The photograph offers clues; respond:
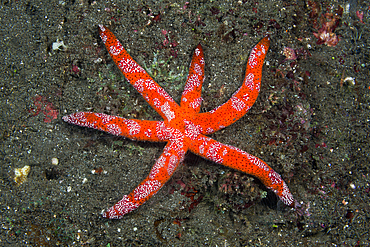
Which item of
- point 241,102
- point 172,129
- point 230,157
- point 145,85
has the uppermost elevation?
point 241,102

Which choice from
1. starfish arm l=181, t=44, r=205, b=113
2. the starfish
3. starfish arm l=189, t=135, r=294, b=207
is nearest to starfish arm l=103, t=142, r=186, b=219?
the starfish

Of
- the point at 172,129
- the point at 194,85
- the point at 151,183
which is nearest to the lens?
the point at 151,183

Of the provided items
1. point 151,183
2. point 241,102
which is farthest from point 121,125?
point 241,102

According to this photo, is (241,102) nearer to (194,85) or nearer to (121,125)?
(194,85)

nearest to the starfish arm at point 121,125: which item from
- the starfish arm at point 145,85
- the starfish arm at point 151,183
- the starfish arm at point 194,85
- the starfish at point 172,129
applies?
the starfish at point 172,129

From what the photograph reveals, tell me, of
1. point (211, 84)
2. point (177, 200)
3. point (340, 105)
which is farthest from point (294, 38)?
point (177, 200)

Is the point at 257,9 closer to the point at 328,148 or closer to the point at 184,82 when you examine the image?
the point at 184,82

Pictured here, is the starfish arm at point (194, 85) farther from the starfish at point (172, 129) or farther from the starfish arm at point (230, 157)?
the starfish arm at point (230, 157)
